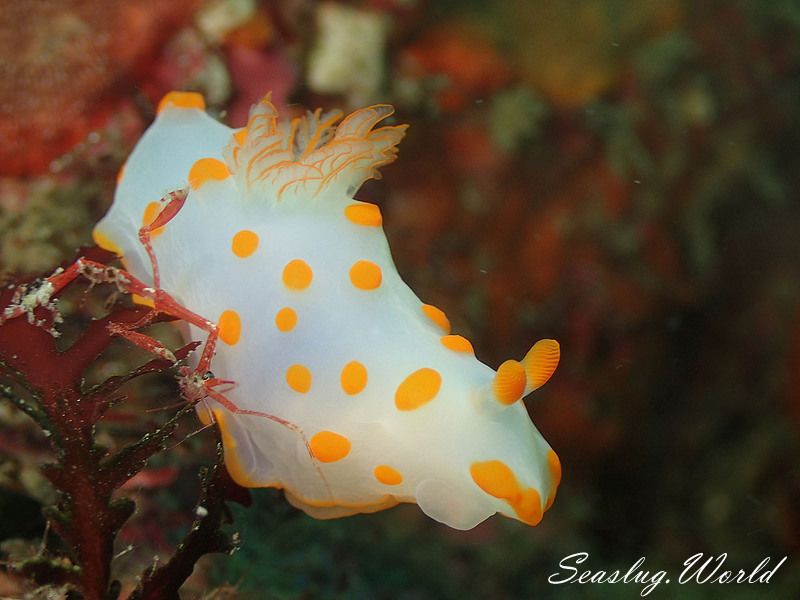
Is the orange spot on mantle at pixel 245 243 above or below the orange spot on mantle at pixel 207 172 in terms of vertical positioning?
below

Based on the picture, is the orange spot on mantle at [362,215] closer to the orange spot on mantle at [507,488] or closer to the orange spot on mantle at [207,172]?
the orange spot on mantle at [207,172]

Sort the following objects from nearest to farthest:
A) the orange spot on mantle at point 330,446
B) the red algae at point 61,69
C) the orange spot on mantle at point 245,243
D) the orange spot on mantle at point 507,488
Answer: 1. the orange spot on mantle at point 507,488
2. the orange spot on mantle at point 330,446
3. the orange spot on mantle at point 245,243
4. the red algae at point 61,69

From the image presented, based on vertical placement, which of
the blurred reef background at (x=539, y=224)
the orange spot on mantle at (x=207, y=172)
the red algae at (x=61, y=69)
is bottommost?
the blurred reef background at (x=539, y=224)

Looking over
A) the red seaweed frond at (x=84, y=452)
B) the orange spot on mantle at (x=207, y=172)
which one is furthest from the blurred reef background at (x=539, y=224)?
the orange spot on mantle at (x=207, y=172)

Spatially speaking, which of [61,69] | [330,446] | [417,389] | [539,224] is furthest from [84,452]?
[539,224]

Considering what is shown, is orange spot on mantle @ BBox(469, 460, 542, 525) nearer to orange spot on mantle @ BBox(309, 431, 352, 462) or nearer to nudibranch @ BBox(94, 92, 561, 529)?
nudibranch @ BBox(94, 92, 561, 529)

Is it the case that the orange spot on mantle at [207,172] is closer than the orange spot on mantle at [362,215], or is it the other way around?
the orange spot on mantle at [362,215]

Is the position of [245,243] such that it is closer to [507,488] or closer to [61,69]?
[507,488]
